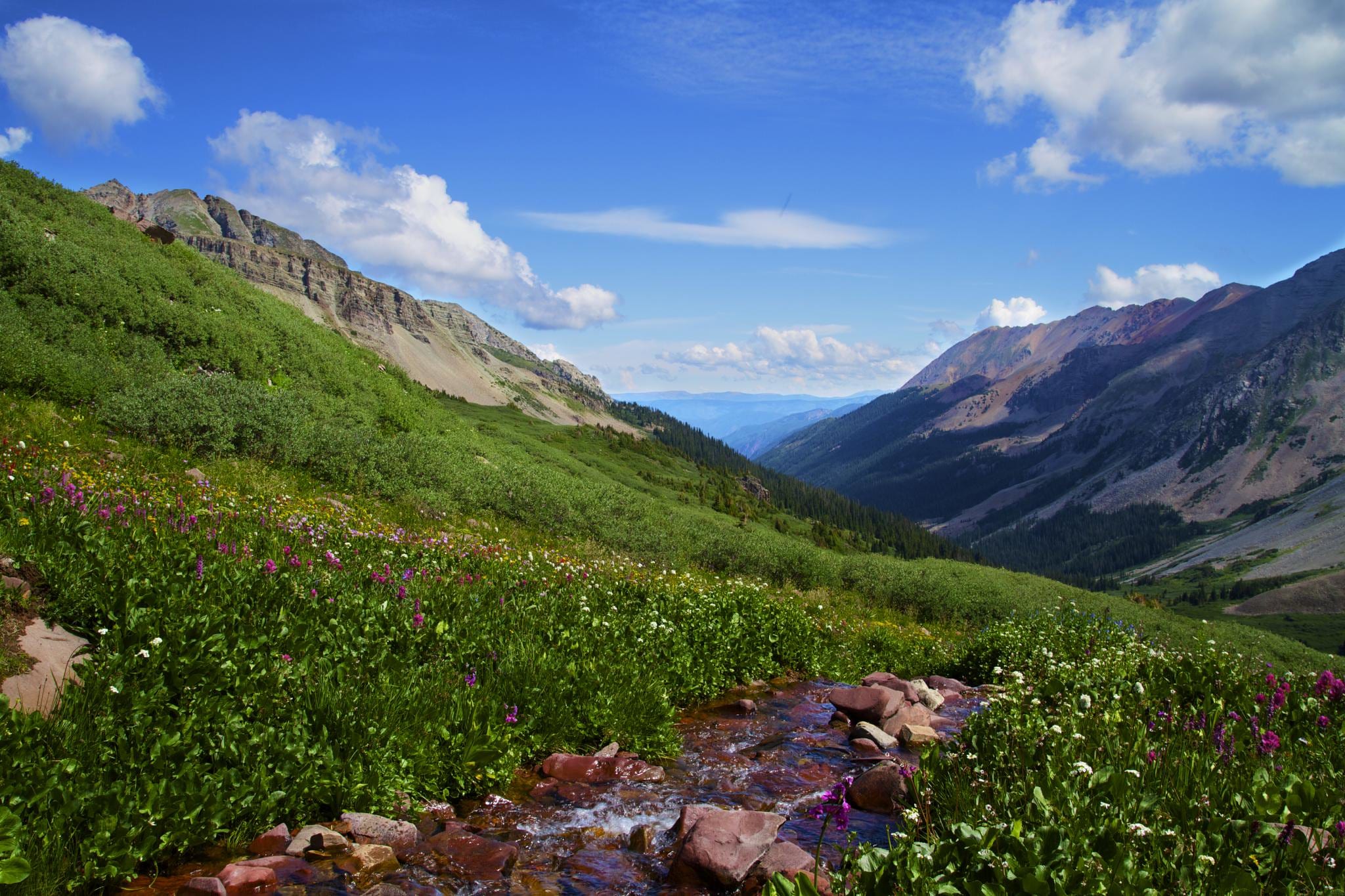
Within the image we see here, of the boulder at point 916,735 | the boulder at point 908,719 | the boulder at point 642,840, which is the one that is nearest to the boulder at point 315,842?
the boulder at point 642,840

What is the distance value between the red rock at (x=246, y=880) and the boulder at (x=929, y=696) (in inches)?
450

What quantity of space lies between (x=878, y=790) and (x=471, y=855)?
4.62 meters

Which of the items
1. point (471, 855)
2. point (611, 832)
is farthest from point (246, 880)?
point (611, 832)

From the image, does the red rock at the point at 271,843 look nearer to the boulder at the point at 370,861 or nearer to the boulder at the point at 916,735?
the boulder at the point at 370,861

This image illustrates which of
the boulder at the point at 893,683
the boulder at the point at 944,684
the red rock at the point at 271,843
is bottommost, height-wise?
the boulder at the point at 944,684

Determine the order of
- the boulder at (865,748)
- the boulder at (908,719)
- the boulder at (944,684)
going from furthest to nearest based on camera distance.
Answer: the boulder at (944,684) < the boulder at (908,719) < the boulder at (865,748)

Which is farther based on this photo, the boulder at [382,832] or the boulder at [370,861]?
the boulder at [382,832]

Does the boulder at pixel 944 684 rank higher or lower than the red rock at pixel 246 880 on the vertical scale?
lower

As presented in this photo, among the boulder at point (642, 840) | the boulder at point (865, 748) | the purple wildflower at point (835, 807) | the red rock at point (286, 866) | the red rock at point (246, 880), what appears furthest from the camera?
the boulder at point (865, 748)

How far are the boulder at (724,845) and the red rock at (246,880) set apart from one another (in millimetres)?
3328

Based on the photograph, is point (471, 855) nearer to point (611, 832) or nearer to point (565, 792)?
point (611, 832)

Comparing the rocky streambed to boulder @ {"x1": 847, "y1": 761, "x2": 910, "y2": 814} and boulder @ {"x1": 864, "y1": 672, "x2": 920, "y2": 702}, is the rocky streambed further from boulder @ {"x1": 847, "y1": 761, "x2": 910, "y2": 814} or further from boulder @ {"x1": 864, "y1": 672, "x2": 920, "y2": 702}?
boulder @ {"x1": 864, "y1": 672, "x2": 920, "y2": 702}

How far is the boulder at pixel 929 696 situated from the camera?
14.0m

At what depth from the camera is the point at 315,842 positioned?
6230 mm
